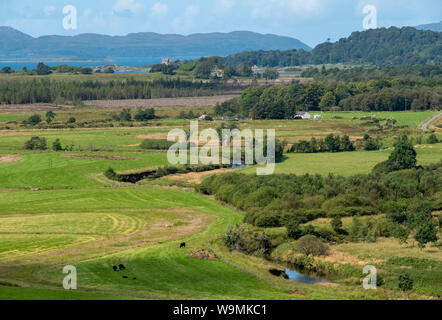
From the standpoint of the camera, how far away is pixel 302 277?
3659 centimetres

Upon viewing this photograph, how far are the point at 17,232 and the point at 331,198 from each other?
23.5 meters

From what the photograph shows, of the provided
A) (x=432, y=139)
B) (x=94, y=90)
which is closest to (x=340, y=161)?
(x=432, y=139)

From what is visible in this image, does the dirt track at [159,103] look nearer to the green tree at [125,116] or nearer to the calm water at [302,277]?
the green tree at [125,116]

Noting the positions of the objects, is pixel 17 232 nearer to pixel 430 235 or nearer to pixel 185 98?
pixel 430 235

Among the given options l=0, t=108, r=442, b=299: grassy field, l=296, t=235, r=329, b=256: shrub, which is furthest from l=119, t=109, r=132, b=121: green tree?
l=296, t=235, r=329, b=256: shrub

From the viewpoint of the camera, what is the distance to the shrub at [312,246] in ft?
131

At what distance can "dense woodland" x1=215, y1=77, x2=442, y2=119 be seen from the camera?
124625mm

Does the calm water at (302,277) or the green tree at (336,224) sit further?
the green tree at (336,224)

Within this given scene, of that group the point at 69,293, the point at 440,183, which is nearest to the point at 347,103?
the point at 440,183

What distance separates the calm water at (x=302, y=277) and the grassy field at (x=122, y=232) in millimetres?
1391

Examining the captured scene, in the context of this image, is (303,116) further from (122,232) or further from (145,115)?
(122,232)

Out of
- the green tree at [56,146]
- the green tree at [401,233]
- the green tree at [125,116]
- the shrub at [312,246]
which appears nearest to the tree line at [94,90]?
the green tree at [125,116]

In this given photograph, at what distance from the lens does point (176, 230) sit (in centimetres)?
4709
